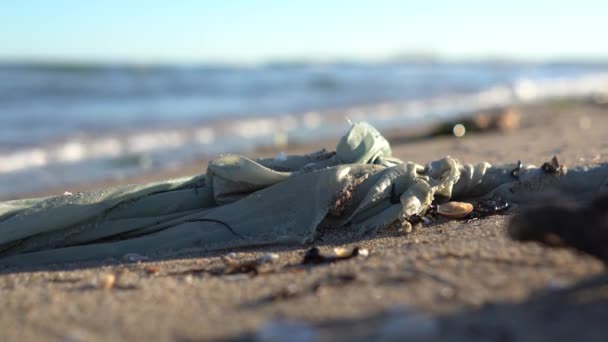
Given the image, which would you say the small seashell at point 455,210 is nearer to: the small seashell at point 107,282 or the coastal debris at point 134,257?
the coastal debris at point 134,257

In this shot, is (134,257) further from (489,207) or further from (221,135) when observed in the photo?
(221,135)

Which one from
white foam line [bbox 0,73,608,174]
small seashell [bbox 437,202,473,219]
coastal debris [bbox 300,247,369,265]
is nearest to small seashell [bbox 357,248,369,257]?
coastal debris [bbox 300,247,369,265]

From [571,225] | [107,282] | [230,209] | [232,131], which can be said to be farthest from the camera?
[232,131]

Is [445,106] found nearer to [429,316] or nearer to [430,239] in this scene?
[430,239]

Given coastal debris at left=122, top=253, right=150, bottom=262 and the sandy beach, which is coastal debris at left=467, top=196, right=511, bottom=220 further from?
coastal debris at left=122, top=253, right=150, bottom=262

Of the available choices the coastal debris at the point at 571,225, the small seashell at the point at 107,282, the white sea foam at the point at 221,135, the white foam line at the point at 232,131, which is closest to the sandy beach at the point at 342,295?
the small seashell at the point at 107,282

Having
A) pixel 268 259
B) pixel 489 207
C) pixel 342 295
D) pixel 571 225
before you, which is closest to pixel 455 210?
pixel 489 207
